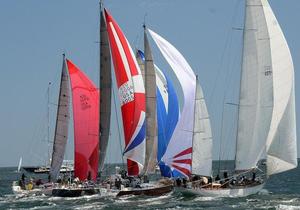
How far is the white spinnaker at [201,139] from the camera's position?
45497 mm

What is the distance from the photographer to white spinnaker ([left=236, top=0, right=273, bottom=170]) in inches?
1683

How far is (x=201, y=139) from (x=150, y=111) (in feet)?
13.5

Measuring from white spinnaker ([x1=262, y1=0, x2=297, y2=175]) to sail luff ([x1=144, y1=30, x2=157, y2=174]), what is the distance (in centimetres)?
830

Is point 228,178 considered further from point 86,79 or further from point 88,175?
point 86,79

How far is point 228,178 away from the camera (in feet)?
143

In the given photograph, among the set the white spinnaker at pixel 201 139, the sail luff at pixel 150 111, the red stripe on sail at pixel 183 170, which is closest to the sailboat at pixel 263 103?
the white spinnaker at pixel 201 139

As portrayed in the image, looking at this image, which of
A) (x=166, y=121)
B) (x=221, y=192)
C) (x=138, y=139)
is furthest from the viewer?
(x=166, y=121)

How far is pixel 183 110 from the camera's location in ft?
159

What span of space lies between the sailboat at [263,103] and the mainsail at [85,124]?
28.9ft

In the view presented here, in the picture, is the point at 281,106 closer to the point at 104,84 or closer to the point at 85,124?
the point at 104,84

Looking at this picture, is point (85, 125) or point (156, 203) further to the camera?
point (85, 125)

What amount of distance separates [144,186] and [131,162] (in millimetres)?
3340

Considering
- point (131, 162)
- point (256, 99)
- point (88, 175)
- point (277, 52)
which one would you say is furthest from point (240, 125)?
point (88, 175)

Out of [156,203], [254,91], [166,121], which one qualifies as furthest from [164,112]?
[156,203]
